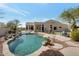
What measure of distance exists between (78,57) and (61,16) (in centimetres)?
61

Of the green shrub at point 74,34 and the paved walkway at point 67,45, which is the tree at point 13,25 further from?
the green shrub at point 74,34

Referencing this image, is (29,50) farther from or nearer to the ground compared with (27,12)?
nearer to the ground

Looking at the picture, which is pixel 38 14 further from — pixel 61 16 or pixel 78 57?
pixel 78 57

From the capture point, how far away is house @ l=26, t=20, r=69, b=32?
12.6ft

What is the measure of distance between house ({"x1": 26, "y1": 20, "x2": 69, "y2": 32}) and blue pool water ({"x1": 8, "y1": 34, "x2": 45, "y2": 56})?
0.37 ft

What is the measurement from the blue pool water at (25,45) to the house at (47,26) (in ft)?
0.37

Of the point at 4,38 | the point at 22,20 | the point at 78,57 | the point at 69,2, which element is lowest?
the point at 78,57

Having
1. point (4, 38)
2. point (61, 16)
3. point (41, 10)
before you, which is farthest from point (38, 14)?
point (4, 38)

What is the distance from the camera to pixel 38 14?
3836 millimetres

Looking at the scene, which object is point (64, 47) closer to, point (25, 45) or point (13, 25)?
point (25, 45)

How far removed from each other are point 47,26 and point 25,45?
0.41 meters

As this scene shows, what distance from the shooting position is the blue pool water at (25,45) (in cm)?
384

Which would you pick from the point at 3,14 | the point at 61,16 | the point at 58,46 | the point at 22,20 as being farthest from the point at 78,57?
the point at 3,14

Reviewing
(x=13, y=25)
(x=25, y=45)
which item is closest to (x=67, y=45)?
→ (x=25, y=45)
